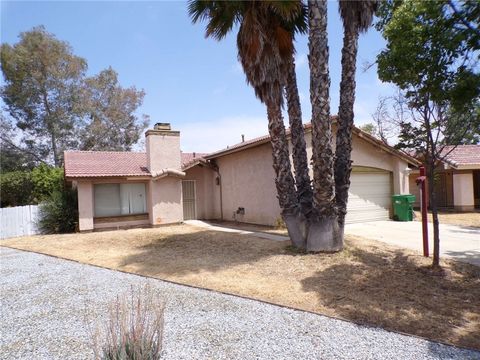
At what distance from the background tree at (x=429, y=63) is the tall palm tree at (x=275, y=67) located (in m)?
3.49

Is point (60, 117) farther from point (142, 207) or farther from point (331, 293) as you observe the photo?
point (331, 293)

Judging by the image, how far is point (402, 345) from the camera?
4656mm

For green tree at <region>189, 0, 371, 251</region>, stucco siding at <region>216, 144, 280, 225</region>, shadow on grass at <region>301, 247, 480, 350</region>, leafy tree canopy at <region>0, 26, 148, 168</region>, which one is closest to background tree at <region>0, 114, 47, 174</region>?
leafy tree canopy at <region>0, 26, 148, 168</region>

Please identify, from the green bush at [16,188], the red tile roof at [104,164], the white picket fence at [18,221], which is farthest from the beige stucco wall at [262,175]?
the green bush at [16,188]

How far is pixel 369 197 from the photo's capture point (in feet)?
54.5

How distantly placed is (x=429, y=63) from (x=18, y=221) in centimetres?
1892

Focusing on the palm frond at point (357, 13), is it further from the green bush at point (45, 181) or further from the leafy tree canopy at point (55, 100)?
the leafy tree canopy at point (55, 100)

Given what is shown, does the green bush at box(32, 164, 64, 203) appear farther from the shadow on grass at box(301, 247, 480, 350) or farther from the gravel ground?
the shadow on grass at box(301, 247, 480, 350)

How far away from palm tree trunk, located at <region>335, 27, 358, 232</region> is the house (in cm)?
479

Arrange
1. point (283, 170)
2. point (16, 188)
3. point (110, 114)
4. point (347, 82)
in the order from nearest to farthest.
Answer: point (347, 82) → point (283, 170) → point (16, 188) → point (110, 114)

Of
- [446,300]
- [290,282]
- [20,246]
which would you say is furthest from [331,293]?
[20,246]

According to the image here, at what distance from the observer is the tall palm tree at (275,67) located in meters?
10.1

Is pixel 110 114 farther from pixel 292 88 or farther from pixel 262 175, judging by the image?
pixel 292 88

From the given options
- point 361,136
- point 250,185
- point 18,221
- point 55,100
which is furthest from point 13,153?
point 361,136
